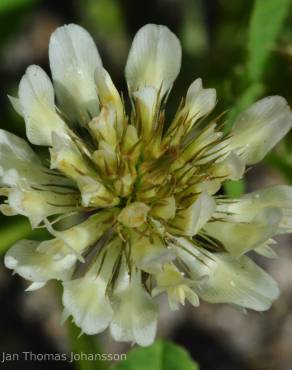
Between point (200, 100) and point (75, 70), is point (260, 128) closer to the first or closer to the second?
point (200, 100)

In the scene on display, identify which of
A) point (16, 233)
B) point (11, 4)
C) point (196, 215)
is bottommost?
point (16, 233)

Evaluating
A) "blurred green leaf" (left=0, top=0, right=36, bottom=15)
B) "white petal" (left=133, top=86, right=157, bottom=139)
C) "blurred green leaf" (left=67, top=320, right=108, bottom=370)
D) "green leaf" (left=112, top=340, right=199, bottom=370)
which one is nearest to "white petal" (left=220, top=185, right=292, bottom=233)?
"white petal" (left=133, top=86, right=157, bottom=139)

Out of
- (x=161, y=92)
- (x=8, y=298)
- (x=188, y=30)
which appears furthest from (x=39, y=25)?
(x=161, y=92)

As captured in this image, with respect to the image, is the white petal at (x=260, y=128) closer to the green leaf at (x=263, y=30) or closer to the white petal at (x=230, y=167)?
the white petal at (x=230, y=167)

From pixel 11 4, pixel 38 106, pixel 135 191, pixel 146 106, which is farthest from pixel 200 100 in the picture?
pixel 11 4

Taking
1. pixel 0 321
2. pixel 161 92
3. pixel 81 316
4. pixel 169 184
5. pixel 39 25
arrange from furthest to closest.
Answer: pixel 39 25
pixel 0 321
pixel 161 92
pixel 169 184
pixel 81 316

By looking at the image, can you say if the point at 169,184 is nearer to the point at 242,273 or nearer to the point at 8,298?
the point at 242,273
